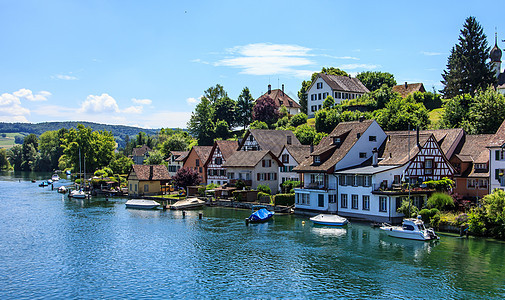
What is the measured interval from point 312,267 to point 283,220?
23774 mm

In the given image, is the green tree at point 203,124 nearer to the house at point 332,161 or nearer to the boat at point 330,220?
the house at point 332,161

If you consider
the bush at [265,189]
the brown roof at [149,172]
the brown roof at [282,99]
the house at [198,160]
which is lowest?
the bush at [265,189]

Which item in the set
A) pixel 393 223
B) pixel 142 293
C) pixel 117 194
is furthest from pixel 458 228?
pixel 117 194

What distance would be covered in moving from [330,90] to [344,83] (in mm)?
7214

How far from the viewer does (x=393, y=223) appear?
5719 centimetres

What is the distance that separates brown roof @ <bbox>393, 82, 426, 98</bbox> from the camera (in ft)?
392

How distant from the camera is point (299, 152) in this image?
8388 cm

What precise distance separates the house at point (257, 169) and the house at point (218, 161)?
19.0 ft

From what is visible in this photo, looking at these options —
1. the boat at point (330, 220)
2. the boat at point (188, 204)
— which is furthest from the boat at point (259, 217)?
the boat at point (188, 204)

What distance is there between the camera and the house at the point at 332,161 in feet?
214

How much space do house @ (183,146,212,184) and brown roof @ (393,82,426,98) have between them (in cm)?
5214

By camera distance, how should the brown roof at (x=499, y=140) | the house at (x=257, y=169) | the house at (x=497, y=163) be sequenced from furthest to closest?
the house at (x=257, y=169), the brown roof at (x=499, y=140), the house at (x=497, y=163)

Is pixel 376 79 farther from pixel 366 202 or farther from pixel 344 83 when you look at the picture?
pixel 366 202

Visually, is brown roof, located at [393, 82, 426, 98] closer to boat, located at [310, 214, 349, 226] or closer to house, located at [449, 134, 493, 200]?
house, located at [449, 134, 493, 200]
